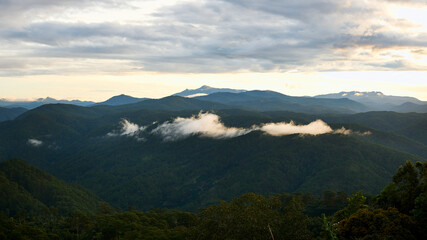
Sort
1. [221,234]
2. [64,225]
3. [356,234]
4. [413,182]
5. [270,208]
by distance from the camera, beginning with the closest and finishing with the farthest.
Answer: [356,234] < [221,234] < [270,208] < [413,182] < [64,225]

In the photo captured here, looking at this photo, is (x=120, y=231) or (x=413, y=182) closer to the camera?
(x=413, y=182)

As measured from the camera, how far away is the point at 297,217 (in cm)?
6619

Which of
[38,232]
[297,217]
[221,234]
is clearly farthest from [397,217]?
[38,232]

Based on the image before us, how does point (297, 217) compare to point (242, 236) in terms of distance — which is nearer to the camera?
point (242, 236)

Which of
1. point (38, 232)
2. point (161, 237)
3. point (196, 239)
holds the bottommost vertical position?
point (38, 232)

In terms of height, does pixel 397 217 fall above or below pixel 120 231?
above

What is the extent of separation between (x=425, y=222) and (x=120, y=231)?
96.8m

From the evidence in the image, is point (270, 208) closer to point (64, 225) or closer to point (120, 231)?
point (120, 231)

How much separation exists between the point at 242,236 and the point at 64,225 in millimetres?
155770

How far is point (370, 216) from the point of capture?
2361 inches

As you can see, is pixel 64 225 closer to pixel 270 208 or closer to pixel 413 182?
pixel 270 208

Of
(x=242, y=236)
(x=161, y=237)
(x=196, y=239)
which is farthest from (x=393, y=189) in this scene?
(x=161, y=237)

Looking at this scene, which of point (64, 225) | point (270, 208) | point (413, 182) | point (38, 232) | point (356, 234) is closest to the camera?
point (356, 234)

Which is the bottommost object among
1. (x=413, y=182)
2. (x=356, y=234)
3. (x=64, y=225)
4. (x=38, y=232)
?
(x=64, y=225)
